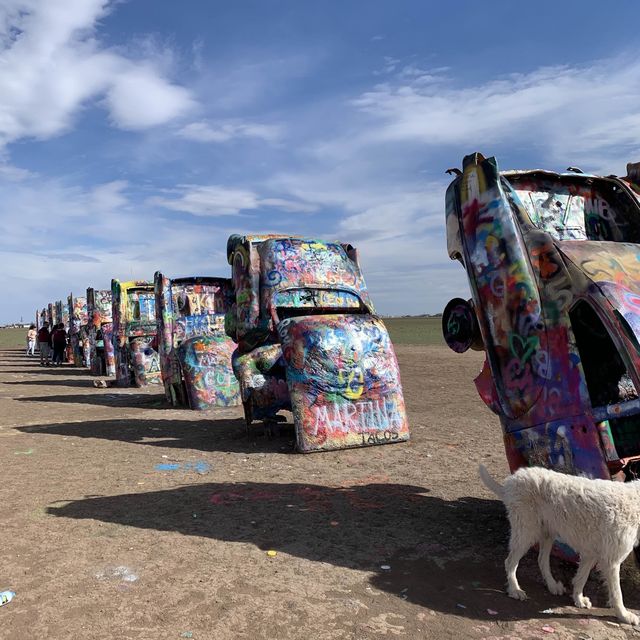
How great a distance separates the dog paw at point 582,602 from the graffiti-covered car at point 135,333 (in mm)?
14475

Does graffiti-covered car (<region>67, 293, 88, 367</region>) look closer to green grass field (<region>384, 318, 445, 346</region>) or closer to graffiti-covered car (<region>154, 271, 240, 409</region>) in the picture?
graffiti-covered car (<region>154, 271, 240, 409</region>)

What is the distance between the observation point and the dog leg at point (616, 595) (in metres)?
3.33

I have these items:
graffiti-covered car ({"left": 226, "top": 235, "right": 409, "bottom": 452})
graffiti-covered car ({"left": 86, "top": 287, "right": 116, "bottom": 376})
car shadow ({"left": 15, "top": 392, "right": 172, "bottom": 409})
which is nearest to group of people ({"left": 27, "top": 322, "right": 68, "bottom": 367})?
graffiti-covered car ({"left": 86, "top": 287, "right": 116, "bottom": 376})

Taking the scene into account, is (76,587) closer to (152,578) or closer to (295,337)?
(152,578)

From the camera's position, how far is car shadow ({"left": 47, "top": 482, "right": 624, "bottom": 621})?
3783mm

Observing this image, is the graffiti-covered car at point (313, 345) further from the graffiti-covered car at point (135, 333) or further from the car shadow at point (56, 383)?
the car shadow at point (56, 383)

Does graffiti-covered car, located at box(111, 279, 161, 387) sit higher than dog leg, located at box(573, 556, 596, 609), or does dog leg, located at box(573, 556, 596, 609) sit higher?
graffiti-covered car, located at box(111, 279, 161, 387)

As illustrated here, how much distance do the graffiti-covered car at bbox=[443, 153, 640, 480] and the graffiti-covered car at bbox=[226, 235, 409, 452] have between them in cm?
272

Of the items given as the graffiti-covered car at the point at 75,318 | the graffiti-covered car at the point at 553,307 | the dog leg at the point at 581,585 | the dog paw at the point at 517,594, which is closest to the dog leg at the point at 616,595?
the dog leg at the point at 581,585

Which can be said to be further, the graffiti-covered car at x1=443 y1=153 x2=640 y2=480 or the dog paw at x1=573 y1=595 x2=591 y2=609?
the graffiti-covered car at x1=443 y1=153 x2=640 y2=480

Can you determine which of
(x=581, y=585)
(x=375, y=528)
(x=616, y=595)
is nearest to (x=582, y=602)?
(x=581, y=585)

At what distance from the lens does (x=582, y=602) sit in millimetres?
3508

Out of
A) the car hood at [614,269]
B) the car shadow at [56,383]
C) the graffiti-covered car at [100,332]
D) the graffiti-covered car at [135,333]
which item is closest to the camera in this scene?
the car hood at [614,269]

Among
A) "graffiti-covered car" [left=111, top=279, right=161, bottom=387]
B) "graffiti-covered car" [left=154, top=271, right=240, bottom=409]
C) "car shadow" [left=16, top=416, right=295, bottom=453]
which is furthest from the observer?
"graffiti-covered car" [left=111, top=279, right=161, bottom=387]
